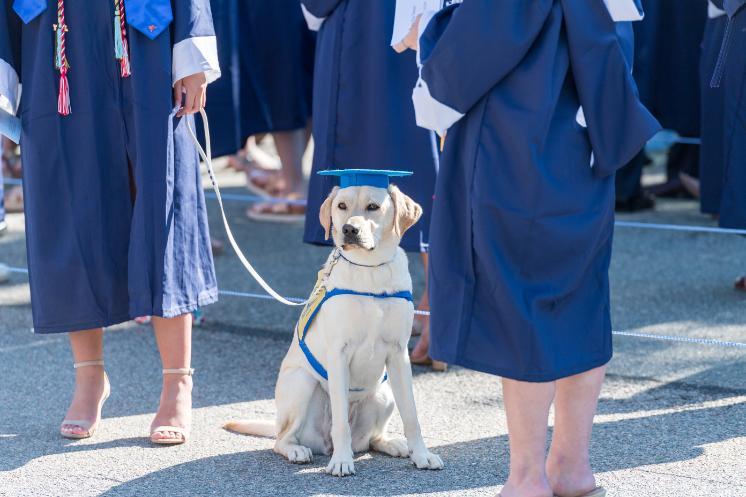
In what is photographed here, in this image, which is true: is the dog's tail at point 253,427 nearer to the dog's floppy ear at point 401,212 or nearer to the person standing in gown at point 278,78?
the dog's floppy ear at point 401,212

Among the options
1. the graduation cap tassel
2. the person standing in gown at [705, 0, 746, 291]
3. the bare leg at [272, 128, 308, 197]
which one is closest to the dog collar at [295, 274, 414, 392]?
the graduation cap tassel

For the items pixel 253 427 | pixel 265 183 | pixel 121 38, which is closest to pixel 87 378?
pixel 253 427

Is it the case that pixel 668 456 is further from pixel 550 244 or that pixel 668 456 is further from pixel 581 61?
pixel 581 61

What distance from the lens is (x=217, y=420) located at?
4020mm

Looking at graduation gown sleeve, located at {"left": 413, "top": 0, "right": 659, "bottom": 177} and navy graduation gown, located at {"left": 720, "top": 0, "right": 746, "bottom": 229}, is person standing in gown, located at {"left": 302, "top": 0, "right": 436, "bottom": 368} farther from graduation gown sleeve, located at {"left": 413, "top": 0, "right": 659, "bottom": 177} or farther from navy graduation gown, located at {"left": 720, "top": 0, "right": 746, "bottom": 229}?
graduation gown sleeve, located at {"left": 413, "top": 0, "right": 659, "bottom": 177}

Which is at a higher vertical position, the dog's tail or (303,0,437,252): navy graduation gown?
(303,0,437,252): navy graduation gown

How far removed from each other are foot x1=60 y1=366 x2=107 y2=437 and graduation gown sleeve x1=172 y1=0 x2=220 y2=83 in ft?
3.44

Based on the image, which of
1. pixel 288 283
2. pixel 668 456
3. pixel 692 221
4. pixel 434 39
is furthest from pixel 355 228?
pixel 692 221

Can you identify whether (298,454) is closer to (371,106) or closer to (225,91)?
(371,106)

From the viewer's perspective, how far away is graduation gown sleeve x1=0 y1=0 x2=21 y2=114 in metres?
3.71

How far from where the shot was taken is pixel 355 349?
3.54m

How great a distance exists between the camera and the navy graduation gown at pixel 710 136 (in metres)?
5.20

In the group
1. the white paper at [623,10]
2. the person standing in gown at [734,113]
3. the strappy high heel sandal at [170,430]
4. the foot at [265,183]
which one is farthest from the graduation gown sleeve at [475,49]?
the foot at [265,183]

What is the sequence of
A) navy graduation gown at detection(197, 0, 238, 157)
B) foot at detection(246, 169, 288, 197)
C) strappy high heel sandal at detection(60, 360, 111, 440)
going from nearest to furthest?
strappy high heel sandal at detection(60, 360, 111, 440)
navy graduation gown at detection(197, 0, 238, 157)
foot at detection(246, 169, 288, 197)
